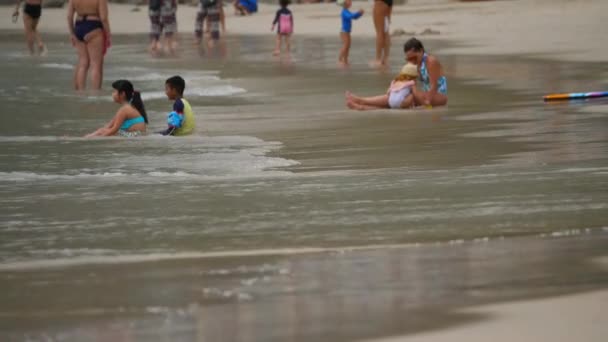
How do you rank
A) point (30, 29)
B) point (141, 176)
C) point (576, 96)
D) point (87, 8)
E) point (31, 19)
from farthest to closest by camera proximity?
point (31, 19) → point (30, 29) → point (87, 8) → point (576, 96) → point (141, 176)

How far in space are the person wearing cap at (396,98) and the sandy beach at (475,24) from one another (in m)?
6.42

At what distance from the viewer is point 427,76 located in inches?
586

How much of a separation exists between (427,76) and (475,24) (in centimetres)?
1750

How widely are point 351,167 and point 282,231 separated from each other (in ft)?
8.76

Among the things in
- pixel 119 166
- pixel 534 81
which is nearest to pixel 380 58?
pixel 534 81

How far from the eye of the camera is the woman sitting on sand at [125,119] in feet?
42.9

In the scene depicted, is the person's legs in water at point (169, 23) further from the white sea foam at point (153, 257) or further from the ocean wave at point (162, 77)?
the white sea foam at point (153, 257)

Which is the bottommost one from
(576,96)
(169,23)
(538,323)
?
(169,23)

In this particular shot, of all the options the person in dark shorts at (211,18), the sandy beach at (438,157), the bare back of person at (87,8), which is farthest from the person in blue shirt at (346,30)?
the person in dark shorts at (211,18)

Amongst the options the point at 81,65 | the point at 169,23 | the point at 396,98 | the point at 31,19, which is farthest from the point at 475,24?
the point at 396,98

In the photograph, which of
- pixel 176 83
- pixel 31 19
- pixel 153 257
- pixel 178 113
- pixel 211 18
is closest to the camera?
pixel 153 257

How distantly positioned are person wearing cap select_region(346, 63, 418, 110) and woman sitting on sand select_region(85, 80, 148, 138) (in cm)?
255

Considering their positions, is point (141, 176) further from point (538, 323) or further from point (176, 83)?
point (538, 323)

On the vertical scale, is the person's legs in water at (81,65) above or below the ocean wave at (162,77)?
above
